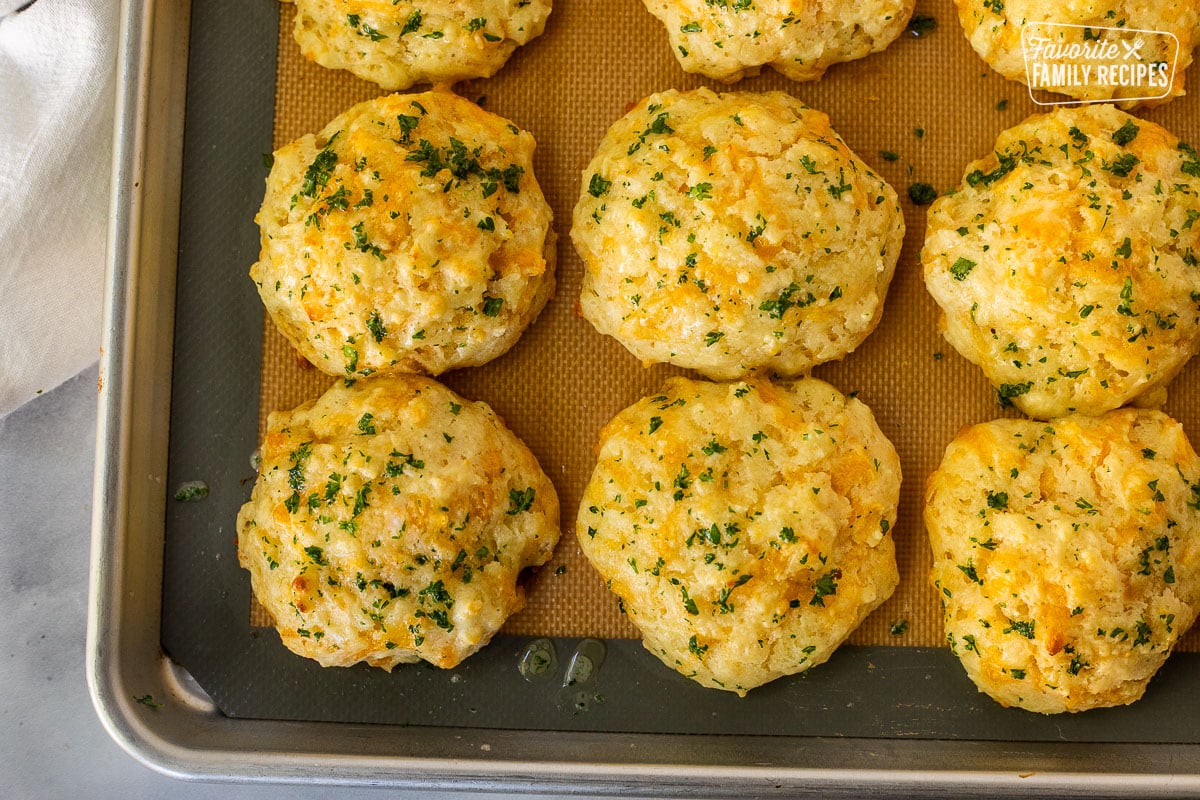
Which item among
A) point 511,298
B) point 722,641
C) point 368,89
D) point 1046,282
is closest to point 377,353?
point 511,298

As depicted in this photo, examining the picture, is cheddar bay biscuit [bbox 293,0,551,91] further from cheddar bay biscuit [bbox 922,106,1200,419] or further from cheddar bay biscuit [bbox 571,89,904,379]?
cheddar bay biscuit [bbox 922,106,1200,419]

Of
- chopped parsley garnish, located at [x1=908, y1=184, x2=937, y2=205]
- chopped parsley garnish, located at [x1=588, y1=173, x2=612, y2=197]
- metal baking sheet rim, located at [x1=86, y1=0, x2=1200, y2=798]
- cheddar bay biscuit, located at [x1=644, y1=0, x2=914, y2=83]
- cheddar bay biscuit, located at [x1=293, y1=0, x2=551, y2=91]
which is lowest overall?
metal baking sheet rim, located at [x1=86, y1=0, x2=1200, y2=798]

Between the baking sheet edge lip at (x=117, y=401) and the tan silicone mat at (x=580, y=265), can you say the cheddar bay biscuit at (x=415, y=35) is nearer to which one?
the tan silicone mat at (x=580, y=265)

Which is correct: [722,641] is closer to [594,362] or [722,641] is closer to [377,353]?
[594,362]

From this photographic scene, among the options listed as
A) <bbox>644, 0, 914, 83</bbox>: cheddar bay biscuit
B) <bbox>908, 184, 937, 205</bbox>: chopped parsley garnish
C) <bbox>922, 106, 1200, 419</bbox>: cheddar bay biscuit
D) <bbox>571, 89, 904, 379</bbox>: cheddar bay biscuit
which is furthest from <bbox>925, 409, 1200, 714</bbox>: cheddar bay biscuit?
<bbox>644, 0, 914, 83</bbox>: cheddar bay biscuit

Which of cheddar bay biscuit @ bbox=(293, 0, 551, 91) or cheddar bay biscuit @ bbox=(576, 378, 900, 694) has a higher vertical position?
cheddar bay biscuit @ bbox=(293, 0, 551, 91)

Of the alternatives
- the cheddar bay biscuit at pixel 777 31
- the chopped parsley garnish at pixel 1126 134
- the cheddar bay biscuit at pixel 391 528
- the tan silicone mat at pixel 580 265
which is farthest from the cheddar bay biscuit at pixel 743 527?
the chopped parsley garnish at pixel 1126 134
